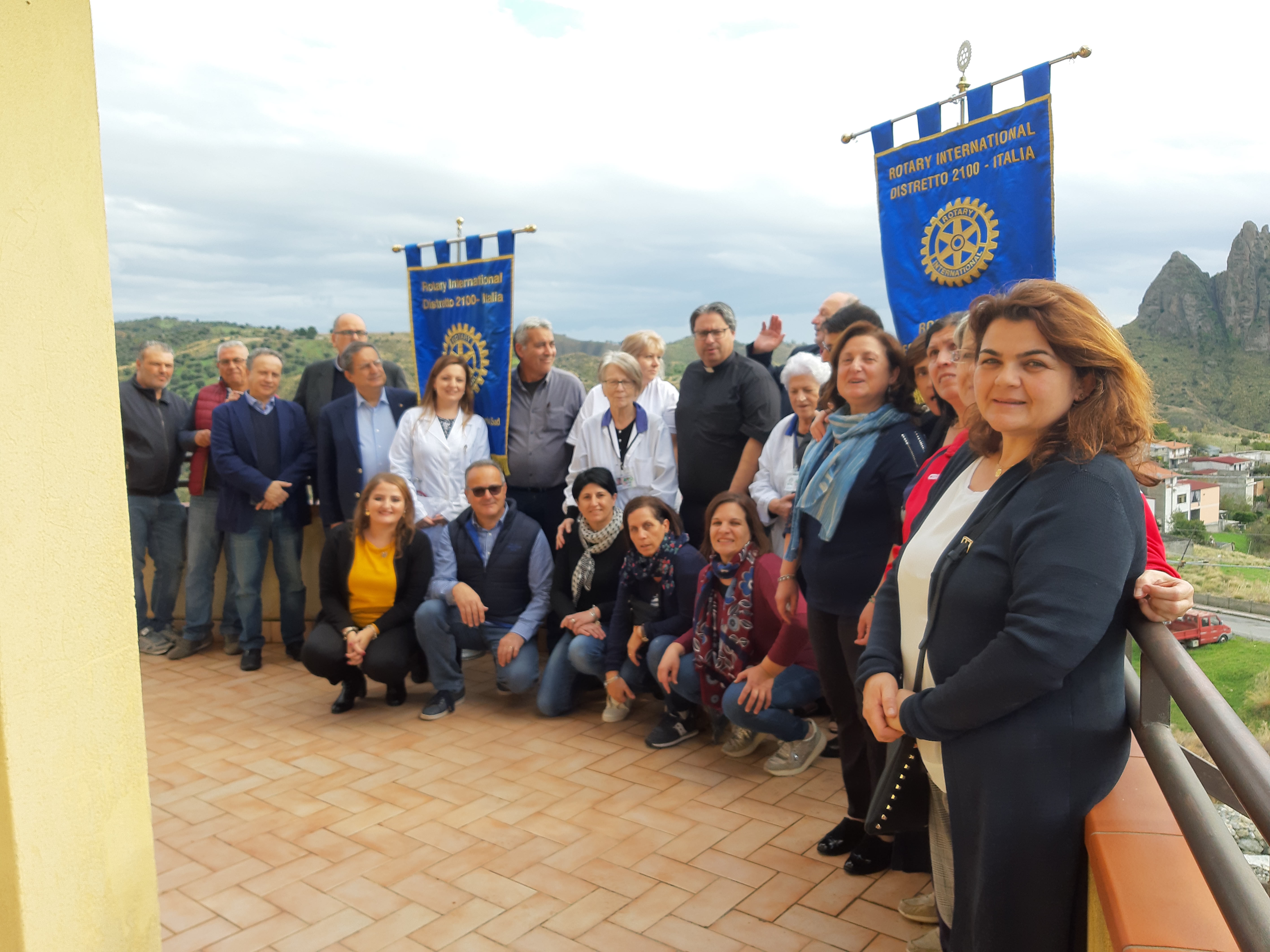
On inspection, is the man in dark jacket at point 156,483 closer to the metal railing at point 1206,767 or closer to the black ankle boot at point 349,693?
the black ankle boot at point 349,693

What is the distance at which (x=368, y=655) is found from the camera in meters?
4.81

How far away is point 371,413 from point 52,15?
3841mm

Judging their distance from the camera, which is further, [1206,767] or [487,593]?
[487,593]

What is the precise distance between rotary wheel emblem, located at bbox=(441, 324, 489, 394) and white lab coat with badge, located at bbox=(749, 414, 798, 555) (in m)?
2.04

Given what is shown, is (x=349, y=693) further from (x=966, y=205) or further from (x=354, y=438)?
(x=966, y=205)

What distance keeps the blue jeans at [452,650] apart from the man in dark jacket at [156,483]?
7.42ft

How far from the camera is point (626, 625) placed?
15.1ft

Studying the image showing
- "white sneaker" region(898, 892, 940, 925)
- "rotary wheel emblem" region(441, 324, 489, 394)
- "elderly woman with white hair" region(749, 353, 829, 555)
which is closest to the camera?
"white sneaker" region(898, 892, 940, 925)

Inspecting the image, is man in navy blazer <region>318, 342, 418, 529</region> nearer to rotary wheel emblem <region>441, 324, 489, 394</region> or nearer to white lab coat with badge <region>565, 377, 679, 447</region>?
rotary wheel emblem <region>441, 324, 489, 394</region>

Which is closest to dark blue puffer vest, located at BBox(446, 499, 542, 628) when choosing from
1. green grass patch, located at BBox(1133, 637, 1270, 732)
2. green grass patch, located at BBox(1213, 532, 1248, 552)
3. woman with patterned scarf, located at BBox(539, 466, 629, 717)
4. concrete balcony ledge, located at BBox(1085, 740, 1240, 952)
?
woman with patterned scarf, located at BBox(539, 466, 629, 717)

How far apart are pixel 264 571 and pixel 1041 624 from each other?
556cm

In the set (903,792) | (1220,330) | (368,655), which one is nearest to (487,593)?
(368,655)

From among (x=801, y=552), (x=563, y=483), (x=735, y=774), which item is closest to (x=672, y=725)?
(x=735, y=774)

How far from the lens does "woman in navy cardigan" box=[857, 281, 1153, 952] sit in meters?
1.50
